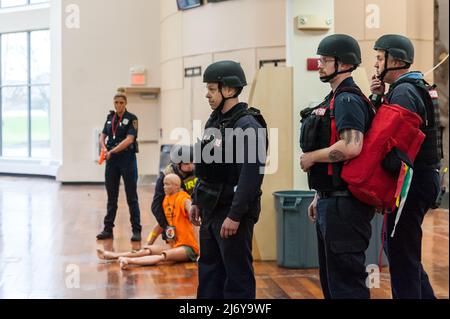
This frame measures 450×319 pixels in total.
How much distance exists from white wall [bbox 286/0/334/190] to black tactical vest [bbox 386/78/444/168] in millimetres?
Result: 2600

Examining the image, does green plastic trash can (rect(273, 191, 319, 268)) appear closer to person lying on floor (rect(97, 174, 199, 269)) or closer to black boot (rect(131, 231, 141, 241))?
person lying on floor (rect(97, 174, 199, 269))

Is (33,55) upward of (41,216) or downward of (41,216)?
upward

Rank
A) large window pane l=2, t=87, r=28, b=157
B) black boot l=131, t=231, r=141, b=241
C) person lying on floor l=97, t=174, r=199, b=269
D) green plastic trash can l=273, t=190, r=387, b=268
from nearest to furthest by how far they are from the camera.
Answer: green plastic trash can l=273, t=190, r=387, b=268, person lying on floor l=97, t=174, r=199, b=269, black boot l=131, t=231, r=141, b=241, large window pane l=2, t=87, r=28, b=157

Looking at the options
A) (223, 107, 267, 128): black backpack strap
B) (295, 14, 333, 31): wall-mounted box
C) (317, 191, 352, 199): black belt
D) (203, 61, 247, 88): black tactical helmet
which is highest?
(295, 14, 333, 31): wall-mounted box

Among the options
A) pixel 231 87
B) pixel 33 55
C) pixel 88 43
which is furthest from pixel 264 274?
pixel 33 55

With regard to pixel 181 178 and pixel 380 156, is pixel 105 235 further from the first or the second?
pixel 380 156

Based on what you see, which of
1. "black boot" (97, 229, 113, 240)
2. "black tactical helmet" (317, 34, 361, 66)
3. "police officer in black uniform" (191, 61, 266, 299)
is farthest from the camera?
"black boot" (97, 229, 113, 240)

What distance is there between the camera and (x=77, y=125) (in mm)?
15266

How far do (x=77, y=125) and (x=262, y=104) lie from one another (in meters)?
9.70

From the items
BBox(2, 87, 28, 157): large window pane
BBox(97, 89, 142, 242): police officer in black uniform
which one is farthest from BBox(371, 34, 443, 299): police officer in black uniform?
BBox(2, 87, 28, 157): large window pane

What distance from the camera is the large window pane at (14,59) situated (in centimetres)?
1861

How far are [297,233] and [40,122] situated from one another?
14158mm

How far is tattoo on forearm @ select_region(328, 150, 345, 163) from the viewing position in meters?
3.02

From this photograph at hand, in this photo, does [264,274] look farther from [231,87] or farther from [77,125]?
[77,125]
